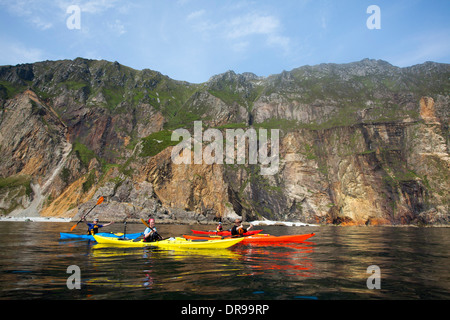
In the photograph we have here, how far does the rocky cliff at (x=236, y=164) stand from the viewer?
93.0 meters

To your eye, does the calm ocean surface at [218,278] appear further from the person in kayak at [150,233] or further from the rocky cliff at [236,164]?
the rocky cliff at [236,164]

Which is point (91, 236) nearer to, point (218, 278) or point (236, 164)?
point (218, 278)

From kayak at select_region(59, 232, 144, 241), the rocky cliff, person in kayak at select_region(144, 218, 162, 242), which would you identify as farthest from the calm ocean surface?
the rocky cliff

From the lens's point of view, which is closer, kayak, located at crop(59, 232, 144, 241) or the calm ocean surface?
the calm ocean surface

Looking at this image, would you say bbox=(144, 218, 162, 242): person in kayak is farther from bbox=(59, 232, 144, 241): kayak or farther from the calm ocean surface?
bbox=(59, 232, 144, 241): kayak

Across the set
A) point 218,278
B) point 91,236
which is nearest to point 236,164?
point 91,236

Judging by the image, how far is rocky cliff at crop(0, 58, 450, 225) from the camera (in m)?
93.0

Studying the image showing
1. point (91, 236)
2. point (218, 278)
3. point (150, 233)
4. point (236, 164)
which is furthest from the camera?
point (236, 164)

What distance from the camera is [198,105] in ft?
514

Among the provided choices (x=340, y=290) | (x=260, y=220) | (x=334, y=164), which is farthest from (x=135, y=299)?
(x=334, y=164)

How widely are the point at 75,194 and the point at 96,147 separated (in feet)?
100

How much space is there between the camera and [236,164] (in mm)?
114938

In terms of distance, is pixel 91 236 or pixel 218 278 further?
pixel 91 236

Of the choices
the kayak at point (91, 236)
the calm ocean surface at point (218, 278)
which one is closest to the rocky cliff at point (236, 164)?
the kayak at point (91, 236)
